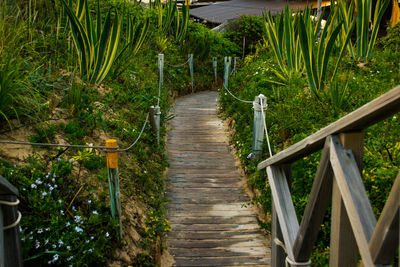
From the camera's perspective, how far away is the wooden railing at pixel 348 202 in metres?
1.11

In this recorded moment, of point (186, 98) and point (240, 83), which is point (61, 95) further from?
point (186, 98)

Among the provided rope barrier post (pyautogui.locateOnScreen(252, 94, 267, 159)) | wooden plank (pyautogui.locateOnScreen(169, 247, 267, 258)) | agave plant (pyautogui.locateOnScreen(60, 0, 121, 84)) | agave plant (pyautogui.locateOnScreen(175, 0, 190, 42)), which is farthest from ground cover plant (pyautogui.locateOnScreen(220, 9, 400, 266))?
agave plant (pyautogui.locateOnScreen(175, 0, 190, 42))

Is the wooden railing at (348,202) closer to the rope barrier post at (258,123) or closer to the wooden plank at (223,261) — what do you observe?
the wooden plank at (223,261)

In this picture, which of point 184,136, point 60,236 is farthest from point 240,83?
point 60,236

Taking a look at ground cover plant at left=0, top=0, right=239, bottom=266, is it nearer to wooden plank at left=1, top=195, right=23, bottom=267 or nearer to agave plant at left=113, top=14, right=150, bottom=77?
agave plant at left=113, top=14, right=150, bottom=77

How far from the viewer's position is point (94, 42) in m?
4.86

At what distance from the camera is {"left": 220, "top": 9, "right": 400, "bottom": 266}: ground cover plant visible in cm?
315

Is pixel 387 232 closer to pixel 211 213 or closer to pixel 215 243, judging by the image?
pixel 215 243

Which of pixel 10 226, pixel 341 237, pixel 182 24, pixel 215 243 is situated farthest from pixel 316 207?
pixel 182 24

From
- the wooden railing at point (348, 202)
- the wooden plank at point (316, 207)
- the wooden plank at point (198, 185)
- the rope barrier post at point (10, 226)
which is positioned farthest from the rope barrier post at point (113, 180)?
the wooden plank at point (198, 185)

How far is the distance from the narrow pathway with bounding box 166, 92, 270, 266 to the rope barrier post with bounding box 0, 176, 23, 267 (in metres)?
1.82

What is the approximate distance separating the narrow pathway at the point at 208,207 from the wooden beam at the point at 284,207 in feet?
5.83

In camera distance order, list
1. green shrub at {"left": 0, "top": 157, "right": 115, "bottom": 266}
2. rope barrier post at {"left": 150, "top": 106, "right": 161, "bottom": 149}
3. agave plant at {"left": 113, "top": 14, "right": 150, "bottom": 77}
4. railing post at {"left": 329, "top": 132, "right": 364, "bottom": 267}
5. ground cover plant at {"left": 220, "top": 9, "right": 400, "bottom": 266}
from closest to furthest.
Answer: railing post at {"left": 329, "top": 132, "right": 364, "bottom": 267}, green shrub at {"left": 0, "top": 157, "right": 115, "bottom": 266}, ground cover plant at {"left": 220, "top": 9, "right": 400, "bottom": 266}, rope barrier post at {"left": 150, "top": 106, "right": 161, "bottom": 149}, agave plant at {"left": 113, "top": 14, "right": 150, "bottom": 77}

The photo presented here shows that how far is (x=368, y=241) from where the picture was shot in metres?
1.19
